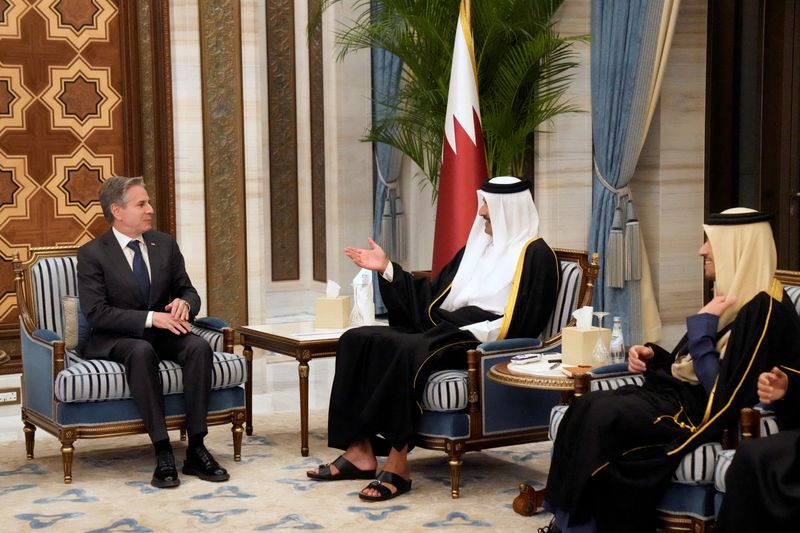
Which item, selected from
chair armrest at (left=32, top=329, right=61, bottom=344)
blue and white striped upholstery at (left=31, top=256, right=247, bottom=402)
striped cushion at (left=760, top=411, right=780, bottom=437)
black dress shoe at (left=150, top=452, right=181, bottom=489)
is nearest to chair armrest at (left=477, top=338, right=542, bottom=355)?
blue and white striped upholstery at (left=31, top=256, right=247, bottom=402)

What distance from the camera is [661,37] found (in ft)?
22.2

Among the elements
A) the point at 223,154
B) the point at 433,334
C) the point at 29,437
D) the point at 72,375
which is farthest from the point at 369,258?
the point at 223,154

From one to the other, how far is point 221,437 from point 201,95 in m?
2.64

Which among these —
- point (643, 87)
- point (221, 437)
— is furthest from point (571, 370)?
point (643, 87)

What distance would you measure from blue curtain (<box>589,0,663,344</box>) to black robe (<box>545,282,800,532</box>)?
3.22 m

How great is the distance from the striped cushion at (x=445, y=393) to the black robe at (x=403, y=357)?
0.12ft

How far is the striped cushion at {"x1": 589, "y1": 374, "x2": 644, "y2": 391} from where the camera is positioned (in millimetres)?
4230

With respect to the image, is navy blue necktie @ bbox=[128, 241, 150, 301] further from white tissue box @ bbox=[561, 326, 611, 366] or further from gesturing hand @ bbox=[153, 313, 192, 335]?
white tissue box @ bbox=[561, 326, 611, 366]

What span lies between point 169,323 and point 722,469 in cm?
255

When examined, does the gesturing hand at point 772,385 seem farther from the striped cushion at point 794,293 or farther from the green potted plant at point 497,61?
the green potted plant at point 497,61

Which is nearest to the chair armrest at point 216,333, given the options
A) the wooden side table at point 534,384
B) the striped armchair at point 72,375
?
the striped armchair at point 72,375

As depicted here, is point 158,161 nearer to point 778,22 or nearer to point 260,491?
point 260,491

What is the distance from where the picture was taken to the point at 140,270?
5320 millimetres

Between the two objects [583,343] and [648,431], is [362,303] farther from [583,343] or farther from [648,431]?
[648,431]
